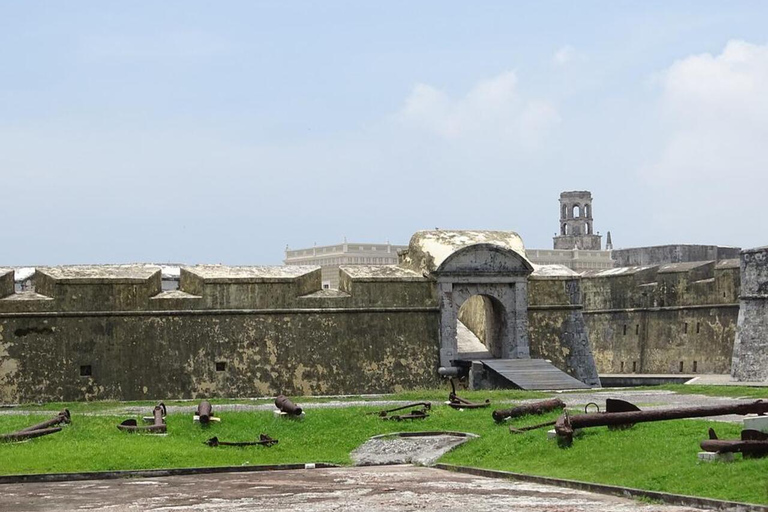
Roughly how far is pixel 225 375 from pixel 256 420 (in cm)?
867

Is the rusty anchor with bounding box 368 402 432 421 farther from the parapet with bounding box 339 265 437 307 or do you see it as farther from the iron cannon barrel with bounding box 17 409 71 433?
the parapet with bounding box 339 265 437 307

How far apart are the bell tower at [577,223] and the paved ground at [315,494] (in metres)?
99.3

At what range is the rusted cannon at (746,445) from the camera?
42.1 feet

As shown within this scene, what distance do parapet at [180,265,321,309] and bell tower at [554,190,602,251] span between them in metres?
85.8

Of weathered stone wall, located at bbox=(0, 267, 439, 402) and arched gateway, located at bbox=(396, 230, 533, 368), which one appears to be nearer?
weathered stone wall, located at bbox=(0, 267, 439, 402)

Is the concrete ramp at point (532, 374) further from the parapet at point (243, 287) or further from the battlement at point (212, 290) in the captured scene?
the parapet at point (243, 287)

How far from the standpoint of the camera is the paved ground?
12812 mm

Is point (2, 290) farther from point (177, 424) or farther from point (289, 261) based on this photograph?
point (289, 261)

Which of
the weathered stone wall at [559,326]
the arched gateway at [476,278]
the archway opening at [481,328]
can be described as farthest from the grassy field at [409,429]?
the weathered stone wall at [559,326]

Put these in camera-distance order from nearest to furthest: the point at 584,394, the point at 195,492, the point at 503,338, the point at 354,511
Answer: the point at 354,511
the point at 195,492
the point at 584,394
the point at 503,338

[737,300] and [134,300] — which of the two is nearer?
[134,300]

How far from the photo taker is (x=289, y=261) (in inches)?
2648

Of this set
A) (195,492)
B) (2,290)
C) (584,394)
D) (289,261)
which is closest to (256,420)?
(195,492)

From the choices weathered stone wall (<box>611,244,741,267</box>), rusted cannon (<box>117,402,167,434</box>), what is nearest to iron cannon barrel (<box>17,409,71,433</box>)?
rusted cannon (<box>117,402,167,434</box>)
